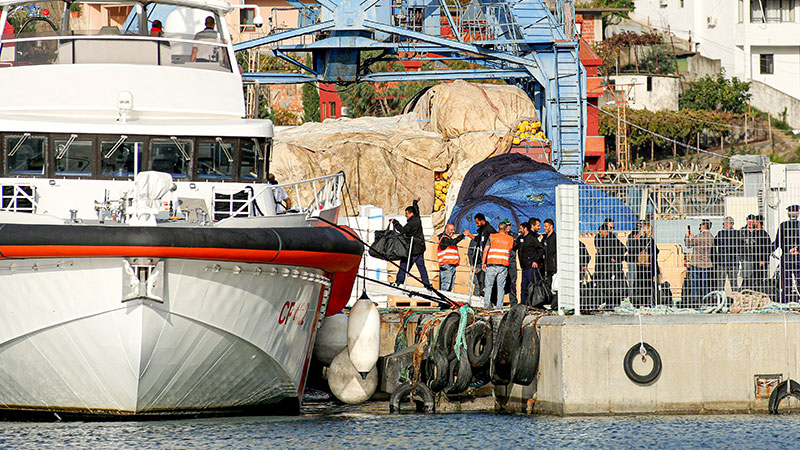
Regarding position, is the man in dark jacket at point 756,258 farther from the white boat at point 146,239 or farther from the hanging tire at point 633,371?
the white boat at point 146,239

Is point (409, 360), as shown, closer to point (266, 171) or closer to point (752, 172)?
point (266, 171)

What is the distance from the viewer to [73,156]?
43.0 feet

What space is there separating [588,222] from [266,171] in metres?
3.69

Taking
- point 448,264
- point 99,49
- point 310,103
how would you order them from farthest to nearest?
point 310,103 < point 448,264 < point 99,49

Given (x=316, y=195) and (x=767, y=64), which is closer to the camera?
(x=316, y=195)

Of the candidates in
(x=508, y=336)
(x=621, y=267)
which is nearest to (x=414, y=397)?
(x=508, y=336)

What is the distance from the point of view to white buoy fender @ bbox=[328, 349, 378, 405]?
14727mm

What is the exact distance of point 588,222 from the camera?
44.9 feet

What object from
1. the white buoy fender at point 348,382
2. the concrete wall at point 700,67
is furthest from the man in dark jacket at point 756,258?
the concrete wall at point 700,67

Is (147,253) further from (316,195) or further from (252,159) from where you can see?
(316,195)

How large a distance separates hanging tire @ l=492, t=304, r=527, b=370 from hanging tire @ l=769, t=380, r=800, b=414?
2755 millimetres

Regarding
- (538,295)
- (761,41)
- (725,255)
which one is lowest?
(538,295)

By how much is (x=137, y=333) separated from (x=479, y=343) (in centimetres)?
418

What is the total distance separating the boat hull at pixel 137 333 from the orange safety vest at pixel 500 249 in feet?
10.7
